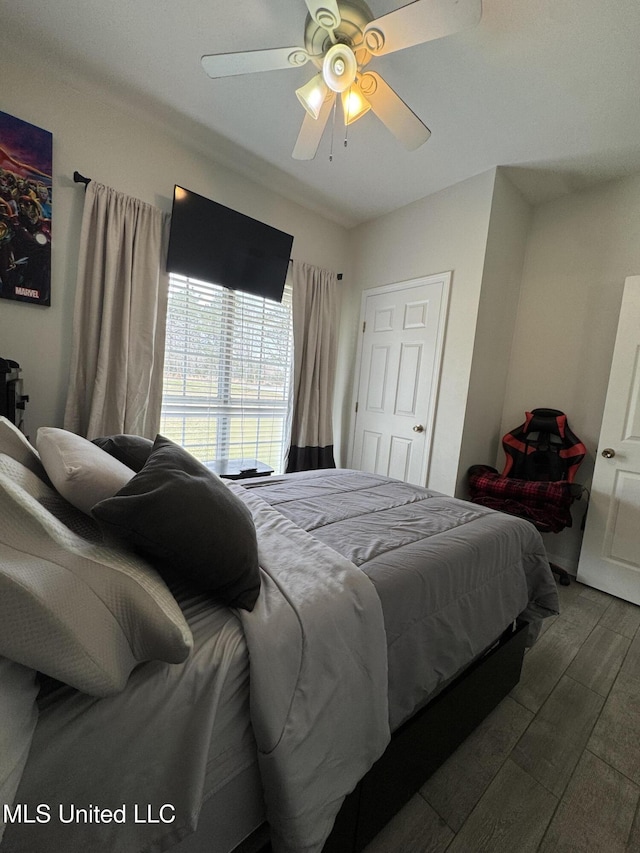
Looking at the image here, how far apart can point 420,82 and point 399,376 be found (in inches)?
74.2

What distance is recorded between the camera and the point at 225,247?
2.53m

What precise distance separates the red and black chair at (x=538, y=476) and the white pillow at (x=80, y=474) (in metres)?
2.48

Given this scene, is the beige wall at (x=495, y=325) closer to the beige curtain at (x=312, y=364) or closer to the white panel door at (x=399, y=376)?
the white panel door at (x=399, y=376)

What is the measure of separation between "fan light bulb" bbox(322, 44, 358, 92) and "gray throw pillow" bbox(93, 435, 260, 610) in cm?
167

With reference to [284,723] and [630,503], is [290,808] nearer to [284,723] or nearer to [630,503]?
[284,723]

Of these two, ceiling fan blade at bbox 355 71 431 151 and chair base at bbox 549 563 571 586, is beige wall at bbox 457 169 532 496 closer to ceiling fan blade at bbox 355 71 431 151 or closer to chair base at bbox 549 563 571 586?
chair base at bbox 549 563 571 586

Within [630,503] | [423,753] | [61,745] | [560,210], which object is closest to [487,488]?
[630,503]

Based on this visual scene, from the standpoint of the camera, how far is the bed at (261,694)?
1.77 feet

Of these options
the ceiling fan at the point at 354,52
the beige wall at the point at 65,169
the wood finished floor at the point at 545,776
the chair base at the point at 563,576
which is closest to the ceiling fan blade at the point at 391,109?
the ceiling fan at the point at 354,52

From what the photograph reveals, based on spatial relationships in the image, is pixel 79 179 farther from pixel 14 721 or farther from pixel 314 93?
pixel 14 721

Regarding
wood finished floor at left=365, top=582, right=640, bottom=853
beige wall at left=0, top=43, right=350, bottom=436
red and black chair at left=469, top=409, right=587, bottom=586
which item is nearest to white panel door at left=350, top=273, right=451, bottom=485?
red and black chair at left=469, top=409, right=587, bottom=586

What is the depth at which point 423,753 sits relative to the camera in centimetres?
104

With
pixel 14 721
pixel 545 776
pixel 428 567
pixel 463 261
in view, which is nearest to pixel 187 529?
pixel 14 721

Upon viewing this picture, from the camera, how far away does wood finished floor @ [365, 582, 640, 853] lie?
0.97m
